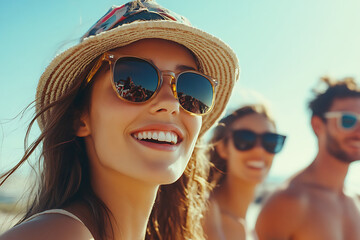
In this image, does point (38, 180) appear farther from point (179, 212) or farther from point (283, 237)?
point (283, 237)

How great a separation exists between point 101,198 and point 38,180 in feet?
1.26

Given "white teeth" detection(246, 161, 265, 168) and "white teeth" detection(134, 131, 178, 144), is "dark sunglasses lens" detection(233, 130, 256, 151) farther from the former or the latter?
"white teeth" detection(134, 131, 178, 144)

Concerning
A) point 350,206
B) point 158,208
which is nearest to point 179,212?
point 158,208

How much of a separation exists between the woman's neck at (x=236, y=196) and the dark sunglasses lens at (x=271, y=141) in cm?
40

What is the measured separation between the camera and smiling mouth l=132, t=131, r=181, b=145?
1.49 meters

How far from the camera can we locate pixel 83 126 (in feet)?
5.53

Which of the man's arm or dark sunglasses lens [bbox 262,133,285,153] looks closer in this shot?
dark sunglasses lens [bbox 262,133,285,153]

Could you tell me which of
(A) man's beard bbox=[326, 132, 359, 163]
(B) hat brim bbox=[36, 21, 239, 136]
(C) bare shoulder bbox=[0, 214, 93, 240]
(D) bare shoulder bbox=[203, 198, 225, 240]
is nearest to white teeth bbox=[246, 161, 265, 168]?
(D) bare shoulder bbox=[203, 198, 225, 240]

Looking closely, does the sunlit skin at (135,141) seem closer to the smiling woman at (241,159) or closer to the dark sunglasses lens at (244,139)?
the smiling woman at (241,159)

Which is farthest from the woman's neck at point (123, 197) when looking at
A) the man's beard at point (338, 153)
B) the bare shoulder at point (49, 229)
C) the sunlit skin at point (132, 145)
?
the man's beard at point (338, 153)

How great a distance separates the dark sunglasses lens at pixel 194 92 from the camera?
1620 mm

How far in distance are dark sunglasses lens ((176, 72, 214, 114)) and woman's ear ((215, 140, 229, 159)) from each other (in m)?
1.84

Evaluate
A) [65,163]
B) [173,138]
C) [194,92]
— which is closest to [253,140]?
[194,92]

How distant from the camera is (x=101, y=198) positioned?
1.66 m
